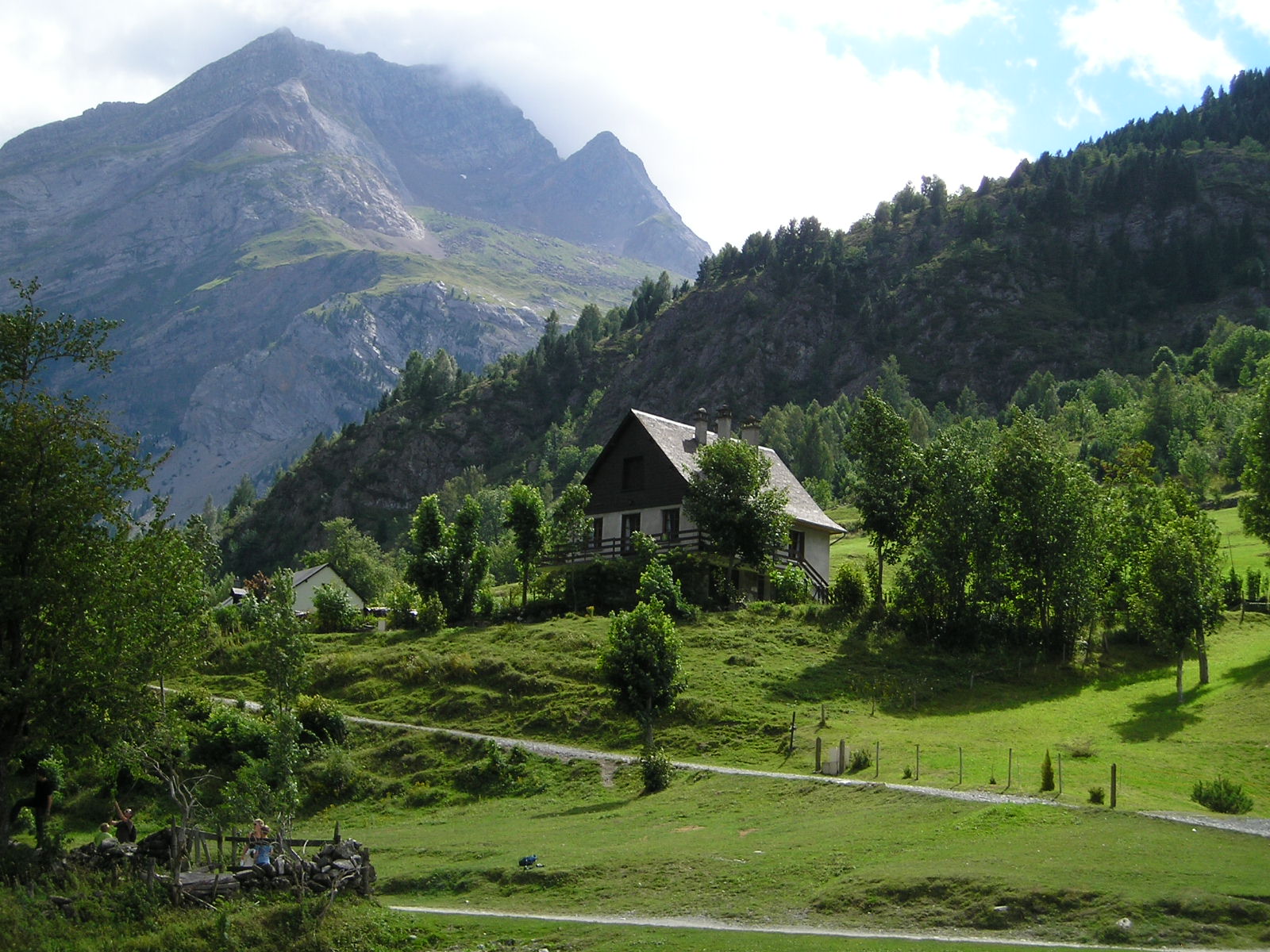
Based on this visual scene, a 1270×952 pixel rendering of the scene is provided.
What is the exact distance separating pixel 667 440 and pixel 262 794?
5248 cm

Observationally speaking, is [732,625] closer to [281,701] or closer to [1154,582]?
[1154,582]

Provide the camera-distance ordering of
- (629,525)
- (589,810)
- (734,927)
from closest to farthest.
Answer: (734,927) < (589,810) < (629,525)

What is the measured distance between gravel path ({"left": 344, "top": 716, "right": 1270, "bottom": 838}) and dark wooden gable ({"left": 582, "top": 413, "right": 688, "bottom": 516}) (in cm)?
2695

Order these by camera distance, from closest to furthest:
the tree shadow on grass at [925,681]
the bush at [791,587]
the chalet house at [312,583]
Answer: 1. the tree shadow on grass at [925,681]
2. the bush at [791,587]
3. the chalet house at [312,583]

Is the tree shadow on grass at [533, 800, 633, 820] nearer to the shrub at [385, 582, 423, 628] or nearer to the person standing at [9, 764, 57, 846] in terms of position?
the person standing at [9, 764, 57, 846]

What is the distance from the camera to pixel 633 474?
259 feet

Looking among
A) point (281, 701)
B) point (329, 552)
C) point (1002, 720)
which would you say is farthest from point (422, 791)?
point (329, 552)

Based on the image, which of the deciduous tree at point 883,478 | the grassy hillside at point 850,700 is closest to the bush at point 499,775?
the grassy hillside at point 850,700

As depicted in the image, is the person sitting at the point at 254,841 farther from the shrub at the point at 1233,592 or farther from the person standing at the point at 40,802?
the shrub at the point at 1233,592

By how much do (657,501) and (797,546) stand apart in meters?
10.0

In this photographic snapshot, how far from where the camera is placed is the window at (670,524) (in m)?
74.8

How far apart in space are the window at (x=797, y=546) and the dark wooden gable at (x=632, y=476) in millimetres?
8661

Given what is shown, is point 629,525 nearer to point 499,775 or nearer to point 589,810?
point 499,775

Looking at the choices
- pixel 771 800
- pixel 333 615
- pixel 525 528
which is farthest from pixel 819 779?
pixel 333 615
